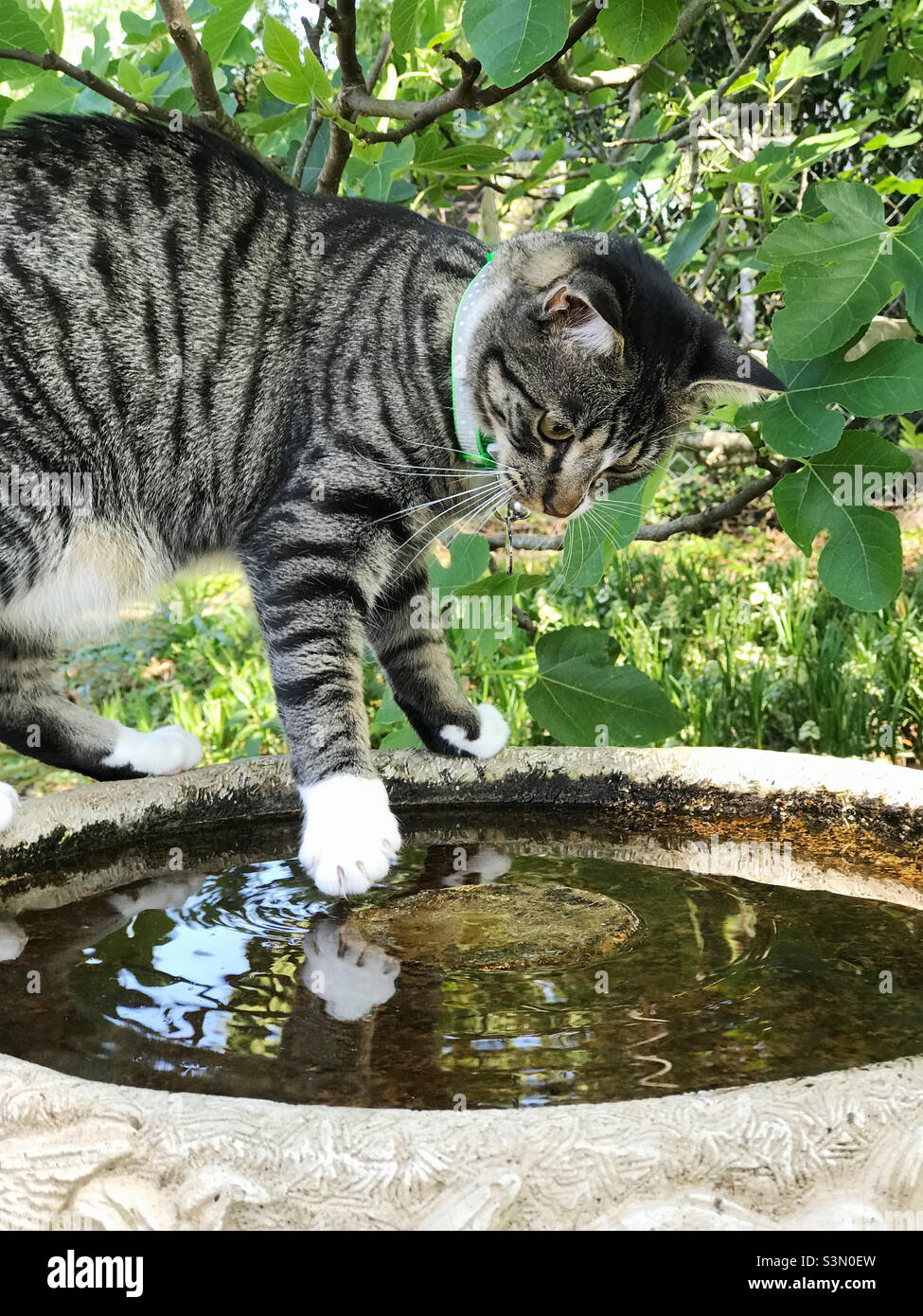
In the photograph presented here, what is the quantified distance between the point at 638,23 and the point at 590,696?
96cm

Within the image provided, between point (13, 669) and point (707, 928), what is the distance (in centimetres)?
120

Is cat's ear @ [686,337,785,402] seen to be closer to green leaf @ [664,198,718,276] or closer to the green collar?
green leaf @ [664,198,718,276]

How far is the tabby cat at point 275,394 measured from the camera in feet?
5.73

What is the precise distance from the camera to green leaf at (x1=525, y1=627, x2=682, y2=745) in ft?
6.10

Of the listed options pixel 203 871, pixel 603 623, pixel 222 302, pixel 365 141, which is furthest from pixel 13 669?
pixel 603 623

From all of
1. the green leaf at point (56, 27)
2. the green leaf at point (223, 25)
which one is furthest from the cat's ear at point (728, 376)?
the green leaf at point (56, 27)

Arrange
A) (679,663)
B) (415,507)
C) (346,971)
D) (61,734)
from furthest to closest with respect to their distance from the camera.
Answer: (679,663)
(61,734)
(415,507)
(346,971)

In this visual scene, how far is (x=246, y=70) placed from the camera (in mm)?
2502

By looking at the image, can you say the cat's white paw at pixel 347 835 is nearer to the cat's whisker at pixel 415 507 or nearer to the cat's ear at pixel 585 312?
the cat's whisker at pixel 415 507

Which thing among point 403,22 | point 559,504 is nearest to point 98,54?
point 403,22

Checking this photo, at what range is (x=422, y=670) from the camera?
2049mm

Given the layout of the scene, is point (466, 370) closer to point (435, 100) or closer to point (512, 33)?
point (435, 100)

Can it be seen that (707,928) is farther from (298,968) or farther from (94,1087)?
(94,1087)

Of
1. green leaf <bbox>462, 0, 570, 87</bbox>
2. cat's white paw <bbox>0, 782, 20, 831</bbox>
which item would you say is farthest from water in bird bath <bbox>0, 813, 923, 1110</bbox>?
green leaf <bbox>462, 0, 570, 87</bbox>
